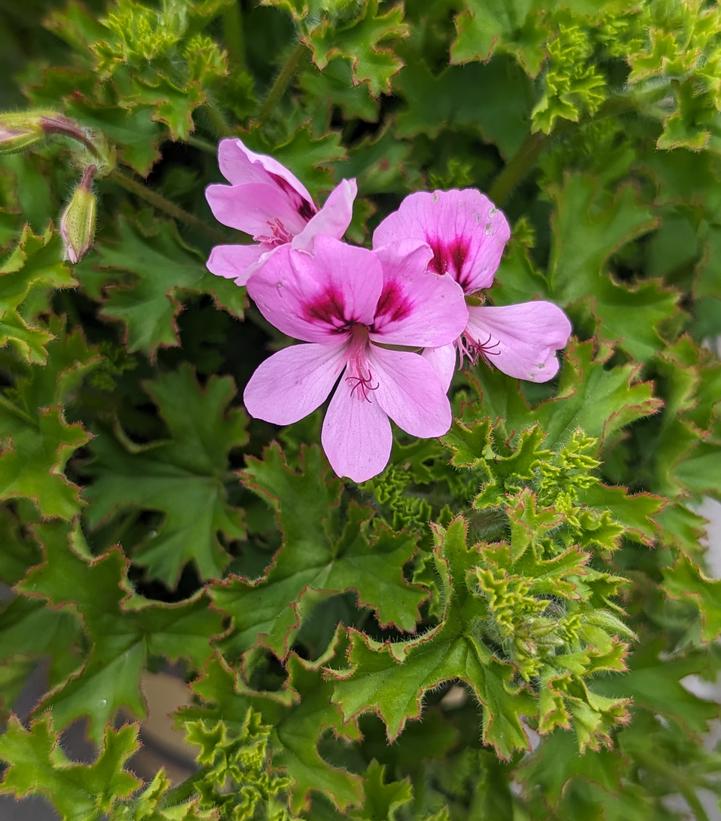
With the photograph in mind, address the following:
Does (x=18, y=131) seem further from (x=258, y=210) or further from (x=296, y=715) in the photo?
(x=296, y=715)

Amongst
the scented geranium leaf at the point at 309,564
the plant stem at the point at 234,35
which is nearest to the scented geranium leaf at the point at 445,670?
the scented geranium leaf at the point at 309,564

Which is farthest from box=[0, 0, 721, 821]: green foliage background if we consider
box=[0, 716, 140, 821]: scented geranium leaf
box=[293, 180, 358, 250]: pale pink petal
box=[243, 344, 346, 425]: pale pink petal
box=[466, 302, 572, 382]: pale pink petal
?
Answer: box=[293, 180, 358, 250]: pale pink petal

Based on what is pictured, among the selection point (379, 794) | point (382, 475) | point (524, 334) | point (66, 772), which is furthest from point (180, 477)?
point (524, 334)

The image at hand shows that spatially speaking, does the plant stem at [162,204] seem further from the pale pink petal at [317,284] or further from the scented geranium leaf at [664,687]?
the scented geranium leaf at [664,687]

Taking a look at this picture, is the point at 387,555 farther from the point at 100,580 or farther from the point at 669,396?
the point at 669,396

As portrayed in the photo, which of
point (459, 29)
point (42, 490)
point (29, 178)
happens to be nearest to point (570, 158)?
point (459, 29)

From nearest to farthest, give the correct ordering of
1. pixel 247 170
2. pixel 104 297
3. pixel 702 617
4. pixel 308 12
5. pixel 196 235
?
pixel 247 170 → pixel 308 12 → pixel 702 617 → pixel 104 297 → pixel 196 235
